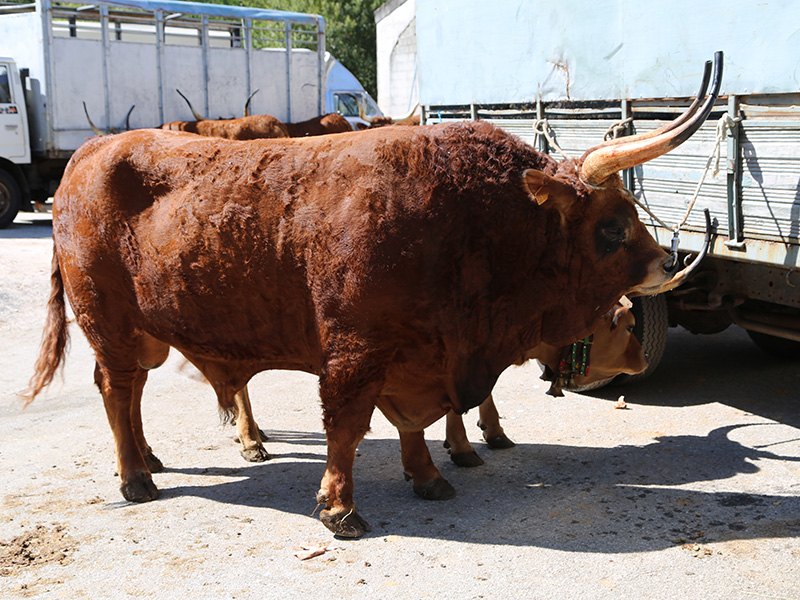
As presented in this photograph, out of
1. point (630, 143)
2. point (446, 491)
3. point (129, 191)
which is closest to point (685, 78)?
point (630, 143)

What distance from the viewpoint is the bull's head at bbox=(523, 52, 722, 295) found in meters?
3.93

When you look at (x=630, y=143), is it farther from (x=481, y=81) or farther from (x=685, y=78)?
(x=481, y=81)

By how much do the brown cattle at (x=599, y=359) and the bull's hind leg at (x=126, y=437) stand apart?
1755 mm

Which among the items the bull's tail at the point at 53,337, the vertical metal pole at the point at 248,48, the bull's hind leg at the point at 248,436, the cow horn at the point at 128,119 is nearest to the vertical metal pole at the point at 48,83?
the cow horn at the point at 128,119

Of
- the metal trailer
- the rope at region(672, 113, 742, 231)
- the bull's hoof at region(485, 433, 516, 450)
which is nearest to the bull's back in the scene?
the bull's hoof at region(485, 433, 516, 450)

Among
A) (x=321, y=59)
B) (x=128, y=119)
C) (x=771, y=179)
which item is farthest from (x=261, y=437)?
(x=321, y=59)

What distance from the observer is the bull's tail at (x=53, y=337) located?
523 cm

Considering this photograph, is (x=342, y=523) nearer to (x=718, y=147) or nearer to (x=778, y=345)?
(x=718, y=147)

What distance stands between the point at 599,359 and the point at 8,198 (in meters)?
13.1

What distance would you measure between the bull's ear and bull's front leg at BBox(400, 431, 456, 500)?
1.48 m

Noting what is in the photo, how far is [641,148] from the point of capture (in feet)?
12.7

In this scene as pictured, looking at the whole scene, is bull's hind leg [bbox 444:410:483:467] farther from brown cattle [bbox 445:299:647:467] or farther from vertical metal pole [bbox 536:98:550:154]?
vertical metal pole [bbox 536:98:550:154]

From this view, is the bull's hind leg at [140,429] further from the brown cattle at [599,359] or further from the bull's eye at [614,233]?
the bull's eye at [614,233]

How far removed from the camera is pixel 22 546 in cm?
418
